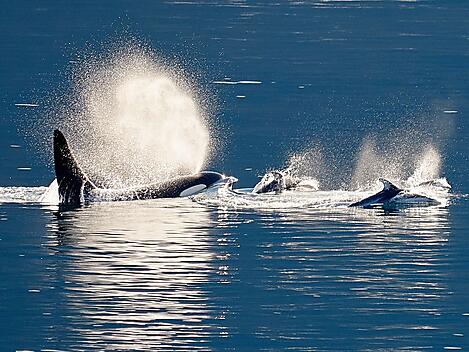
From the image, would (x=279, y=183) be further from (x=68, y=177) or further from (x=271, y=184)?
(x=68, y=177)

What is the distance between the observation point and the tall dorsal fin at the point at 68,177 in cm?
3328

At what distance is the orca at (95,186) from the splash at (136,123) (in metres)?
2.21

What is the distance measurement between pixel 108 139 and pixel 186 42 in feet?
118

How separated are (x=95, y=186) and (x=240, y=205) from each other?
9.63 ft

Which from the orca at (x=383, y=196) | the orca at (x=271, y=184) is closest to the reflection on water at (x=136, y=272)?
the orca at (x=271, y=184)

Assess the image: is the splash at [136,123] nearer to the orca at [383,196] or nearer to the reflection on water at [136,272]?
the orca at [383,196]

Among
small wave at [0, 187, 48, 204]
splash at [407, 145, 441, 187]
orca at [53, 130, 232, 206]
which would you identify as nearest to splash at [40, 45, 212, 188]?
small wave at [0, 187, 48, 204]

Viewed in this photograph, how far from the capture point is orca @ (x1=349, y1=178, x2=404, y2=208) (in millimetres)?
32812

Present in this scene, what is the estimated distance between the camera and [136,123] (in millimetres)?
48969

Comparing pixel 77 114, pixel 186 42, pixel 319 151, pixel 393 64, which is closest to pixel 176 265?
pixel 319 151

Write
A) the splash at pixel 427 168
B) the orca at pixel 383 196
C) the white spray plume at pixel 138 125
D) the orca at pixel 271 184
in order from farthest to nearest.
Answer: the white spray plume at pixel 138 125
the splash at pixel 427 168
the orca at pixel 271 184
the orca at pixel 383 196

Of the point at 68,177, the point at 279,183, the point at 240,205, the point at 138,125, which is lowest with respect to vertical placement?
the point at 240,205

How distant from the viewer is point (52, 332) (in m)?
22.2

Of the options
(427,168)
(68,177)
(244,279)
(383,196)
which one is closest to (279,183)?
(383,196)
